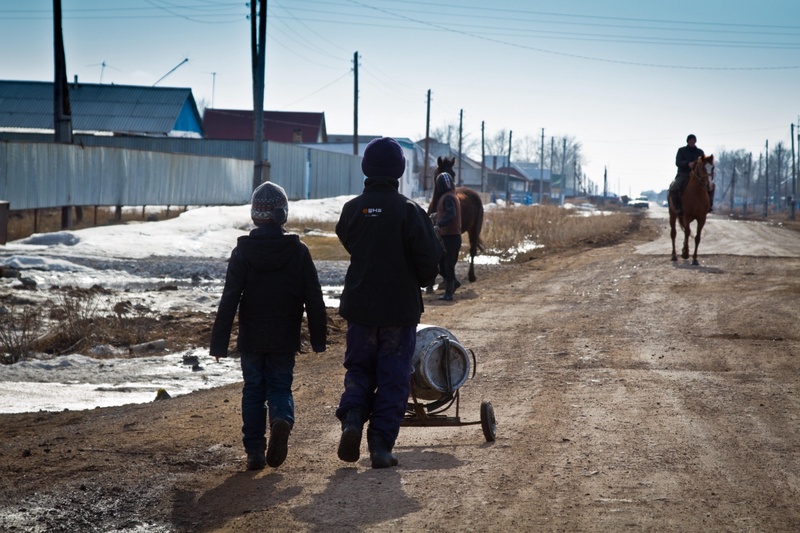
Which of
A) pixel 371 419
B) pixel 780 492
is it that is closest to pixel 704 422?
pixel 780 492

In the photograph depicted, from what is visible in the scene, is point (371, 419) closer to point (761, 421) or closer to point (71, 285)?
point (761, 421)

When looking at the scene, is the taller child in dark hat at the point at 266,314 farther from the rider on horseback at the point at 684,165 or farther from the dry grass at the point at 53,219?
the dry grass at the point at 53,219

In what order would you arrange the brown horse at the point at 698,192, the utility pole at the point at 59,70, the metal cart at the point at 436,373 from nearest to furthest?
the metal cart at the point at 436,373, the brown horse at the point at 698,192, the utility pole at the point at 59,70

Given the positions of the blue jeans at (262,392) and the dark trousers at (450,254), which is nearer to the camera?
the blue jeans at (262,392)

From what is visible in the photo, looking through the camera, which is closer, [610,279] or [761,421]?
[761,421]

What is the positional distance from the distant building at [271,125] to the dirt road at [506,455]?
2937 inches

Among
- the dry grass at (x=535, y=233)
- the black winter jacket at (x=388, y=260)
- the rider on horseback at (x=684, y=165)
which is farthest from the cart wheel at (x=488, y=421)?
the dry grass at (x=535, y=233)

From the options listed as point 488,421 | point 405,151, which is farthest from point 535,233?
point 405,151

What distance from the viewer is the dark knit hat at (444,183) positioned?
46.7 ft

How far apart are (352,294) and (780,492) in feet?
8.58

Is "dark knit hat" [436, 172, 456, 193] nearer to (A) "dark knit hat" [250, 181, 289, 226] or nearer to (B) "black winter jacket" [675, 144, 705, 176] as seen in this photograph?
(A) "dark knit hat" [250, 181, 289, 226]

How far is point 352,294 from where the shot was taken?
234 inches

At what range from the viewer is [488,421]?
6.38 meters

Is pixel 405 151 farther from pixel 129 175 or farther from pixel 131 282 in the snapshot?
pixel 131 282
